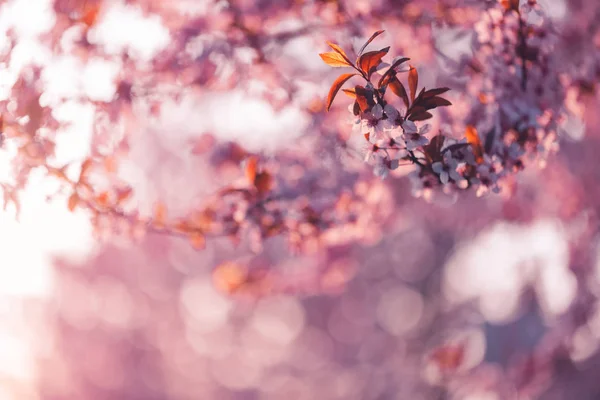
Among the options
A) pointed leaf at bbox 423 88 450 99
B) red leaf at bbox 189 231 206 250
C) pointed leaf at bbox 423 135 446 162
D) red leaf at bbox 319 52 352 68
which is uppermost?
red leaf at bbox 189 231 206 250

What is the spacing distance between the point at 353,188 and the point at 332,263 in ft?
7.98

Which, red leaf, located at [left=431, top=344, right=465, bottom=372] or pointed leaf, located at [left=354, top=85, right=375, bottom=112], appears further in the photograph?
red leaf, located at [left=431, top=344, right=465, bottom=372]

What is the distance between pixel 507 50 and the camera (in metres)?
2.89

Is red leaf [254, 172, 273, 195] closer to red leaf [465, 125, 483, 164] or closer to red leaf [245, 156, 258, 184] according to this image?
red leaf [245, 156, 258, 184]

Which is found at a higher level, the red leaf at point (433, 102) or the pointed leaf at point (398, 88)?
the pointed leaf at point (398, 88)

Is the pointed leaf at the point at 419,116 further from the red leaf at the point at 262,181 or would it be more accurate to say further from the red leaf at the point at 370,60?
the red leaf at the point at 262,181

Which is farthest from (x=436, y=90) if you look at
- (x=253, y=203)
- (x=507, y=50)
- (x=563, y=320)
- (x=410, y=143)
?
(x=563, y=320)

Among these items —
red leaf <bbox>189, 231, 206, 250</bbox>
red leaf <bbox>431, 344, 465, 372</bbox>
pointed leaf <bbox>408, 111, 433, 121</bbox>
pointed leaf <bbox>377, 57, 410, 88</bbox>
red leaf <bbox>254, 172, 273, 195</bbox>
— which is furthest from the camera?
red leaf <bbox>431, 344, 465, 372</bbox>

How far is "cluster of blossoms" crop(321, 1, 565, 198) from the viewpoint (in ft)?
6.62

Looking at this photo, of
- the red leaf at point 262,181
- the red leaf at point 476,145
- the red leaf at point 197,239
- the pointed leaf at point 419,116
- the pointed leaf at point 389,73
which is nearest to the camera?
the pointed leaf at point 389,73

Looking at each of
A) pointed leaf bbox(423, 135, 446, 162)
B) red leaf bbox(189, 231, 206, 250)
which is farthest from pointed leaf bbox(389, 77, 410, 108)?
red leaf bbox(189, 231, 206, 250)

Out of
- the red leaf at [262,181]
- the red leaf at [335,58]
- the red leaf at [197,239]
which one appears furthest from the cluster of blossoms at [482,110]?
the red leaf at [197,239]

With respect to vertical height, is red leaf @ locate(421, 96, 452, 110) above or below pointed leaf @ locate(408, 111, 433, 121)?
above

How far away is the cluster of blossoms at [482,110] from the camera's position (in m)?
2.02
